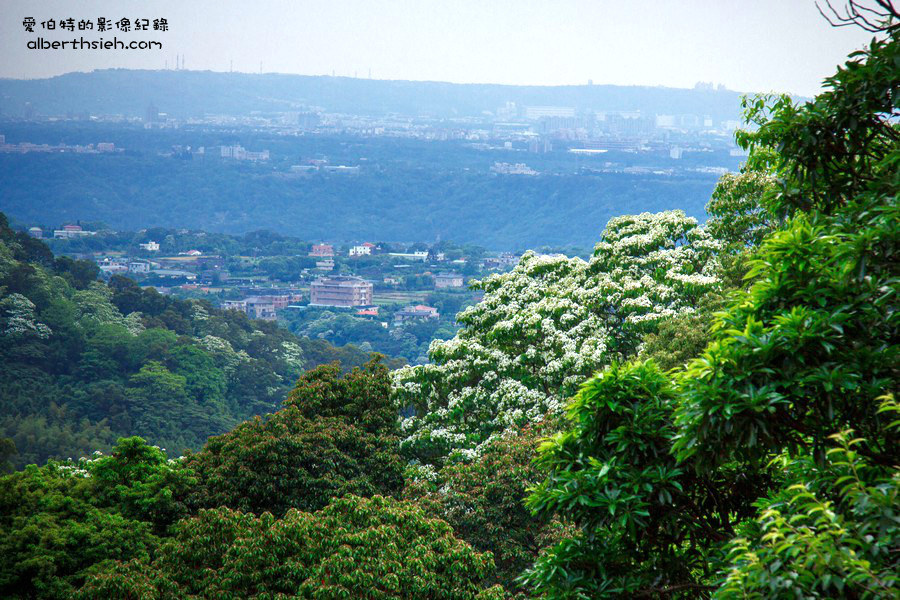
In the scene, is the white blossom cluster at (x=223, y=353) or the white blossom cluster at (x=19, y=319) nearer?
the white blossom cluster at (x=19, y=319)

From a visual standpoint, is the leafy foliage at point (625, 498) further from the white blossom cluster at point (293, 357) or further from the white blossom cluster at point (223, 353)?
the white blossom cluster at point (293, 357)

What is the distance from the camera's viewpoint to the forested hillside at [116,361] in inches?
1853

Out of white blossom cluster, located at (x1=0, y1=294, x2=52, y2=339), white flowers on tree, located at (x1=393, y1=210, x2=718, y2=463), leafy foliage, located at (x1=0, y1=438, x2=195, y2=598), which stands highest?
white flowers on tree, located at (x1=393, y1=210, x2=718, y2=463)

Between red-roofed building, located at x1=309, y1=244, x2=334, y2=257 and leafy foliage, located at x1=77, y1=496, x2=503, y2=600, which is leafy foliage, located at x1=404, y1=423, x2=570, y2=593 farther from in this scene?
red-roofed building, located at x1=309, y1=244, x2=334, y2=257

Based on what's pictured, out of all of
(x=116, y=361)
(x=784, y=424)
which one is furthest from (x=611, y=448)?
(x=116, y=361)

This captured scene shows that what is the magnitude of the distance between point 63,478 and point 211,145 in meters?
193

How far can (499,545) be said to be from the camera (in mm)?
11367

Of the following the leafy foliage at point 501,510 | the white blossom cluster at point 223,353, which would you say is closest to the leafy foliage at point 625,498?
the leafy foliage at point 501,510

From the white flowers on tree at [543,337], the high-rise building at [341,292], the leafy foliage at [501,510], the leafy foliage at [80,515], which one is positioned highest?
the white flowers on tree at [543,337]

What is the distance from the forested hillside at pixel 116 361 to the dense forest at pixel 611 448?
31.3 m

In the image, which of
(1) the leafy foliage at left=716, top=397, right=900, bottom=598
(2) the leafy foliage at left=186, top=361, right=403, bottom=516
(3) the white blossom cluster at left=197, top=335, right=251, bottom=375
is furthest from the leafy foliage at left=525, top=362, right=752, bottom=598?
Answer: (3) the white blossom cluster at left=197, top=335, right=251, bottom=375

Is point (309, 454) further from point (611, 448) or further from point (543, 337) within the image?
point (611, 448)

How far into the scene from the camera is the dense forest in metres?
4.33

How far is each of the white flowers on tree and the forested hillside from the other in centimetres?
3097
